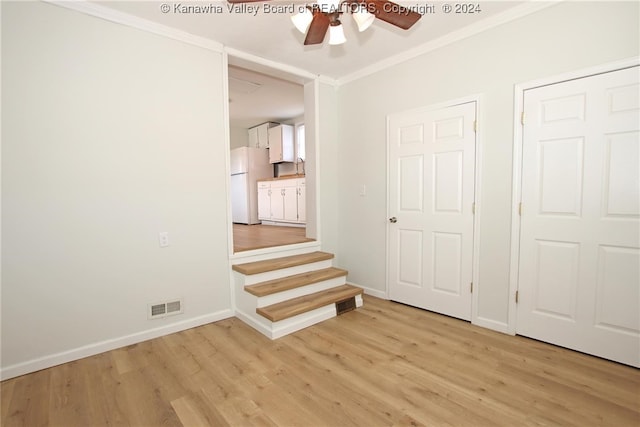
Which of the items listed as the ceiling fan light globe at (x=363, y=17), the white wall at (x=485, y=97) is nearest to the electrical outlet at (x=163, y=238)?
the white wall at (x=485, y=97)

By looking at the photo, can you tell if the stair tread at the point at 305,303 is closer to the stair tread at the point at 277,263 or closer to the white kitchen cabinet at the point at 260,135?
the stair tread at the point at 277,263

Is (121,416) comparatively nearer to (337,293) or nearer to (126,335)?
(126,335)

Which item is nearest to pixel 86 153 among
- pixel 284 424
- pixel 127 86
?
pixel 127 86

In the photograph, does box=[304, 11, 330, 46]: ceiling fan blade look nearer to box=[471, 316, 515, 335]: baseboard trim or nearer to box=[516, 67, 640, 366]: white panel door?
box=[516, 67, 640, 366]: white panel door

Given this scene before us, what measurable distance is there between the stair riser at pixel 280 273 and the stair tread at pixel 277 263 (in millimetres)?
51

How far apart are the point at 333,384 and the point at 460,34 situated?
293 cm

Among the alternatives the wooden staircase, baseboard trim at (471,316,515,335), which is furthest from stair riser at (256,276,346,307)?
baseboard trim at (471,316,515,335)

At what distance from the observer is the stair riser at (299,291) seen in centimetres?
272

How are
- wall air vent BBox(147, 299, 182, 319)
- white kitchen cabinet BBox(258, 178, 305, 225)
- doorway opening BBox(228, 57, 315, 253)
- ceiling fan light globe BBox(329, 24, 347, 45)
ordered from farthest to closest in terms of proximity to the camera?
white kitchen cabinet BBox(258, 178, 305, 225) < doorway opening BBox(228, 57, 315, 253) < wall air vent BBox(147, 299, 182, 319) < ceiling fan light globe BBox(329, 24, 347, 45)

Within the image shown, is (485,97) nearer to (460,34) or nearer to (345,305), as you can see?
(460,34)

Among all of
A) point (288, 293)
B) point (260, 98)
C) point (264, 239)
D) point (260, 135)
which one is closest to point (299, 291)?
point (288, 293)

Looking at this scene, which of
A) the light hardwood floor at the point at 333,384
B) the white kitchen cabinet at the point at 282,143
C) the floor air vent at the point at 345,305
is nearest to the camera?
the light hardwood floor at the point at 333,384

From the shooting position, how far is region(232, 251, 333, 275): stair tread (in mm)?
2881

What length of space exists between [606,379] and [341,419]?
5.52 ft
